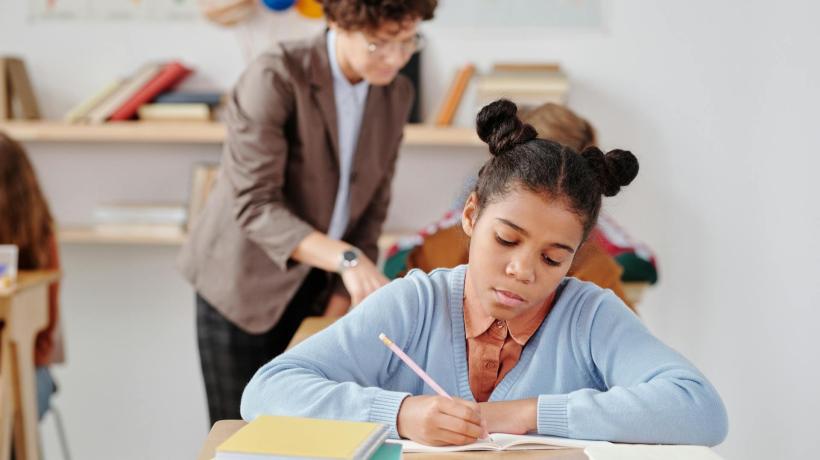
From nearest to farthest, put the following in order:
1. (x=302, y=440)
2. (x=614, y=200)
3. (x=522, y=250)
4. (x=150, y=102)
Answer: (x=302, y=440)
(x=522, y=250)
(x=614, y=200)
(x=150, y=102)

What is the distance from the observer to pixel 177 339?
3.70 meters

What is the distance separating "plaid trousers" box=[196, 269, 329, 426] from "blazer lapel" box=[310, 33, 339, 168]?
0.36m

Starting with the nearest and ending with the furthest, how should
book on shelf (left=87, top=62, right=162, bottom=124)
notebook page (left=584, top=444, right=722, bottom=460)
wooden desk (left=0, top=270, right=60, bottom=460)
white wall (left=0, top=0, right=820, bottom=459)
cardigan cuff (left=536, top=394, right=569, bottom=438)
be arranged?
notebook page (left=584, top=444, right=722, bottom=460), cardigan cuff (left=536, top=394, right=569, bottom=438), wooden desk (left=0, top=270, right=60, bottom=460), white wall (left=0, top=0, right=820, bottom=459), book on shelf (left=87, top=62, right=162, bottom=124)

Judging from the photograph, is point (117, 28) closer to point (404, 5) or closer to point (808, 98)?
point (404, 5)

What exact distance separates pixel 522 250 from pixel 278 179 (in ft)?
3.24

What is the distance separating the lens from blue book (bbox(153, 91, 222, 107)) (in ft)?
11.0

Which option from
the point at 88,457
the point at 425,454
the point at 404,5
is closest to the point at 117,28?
the point at 88,457

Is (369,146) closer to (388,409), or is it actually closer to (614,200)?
(614,200)

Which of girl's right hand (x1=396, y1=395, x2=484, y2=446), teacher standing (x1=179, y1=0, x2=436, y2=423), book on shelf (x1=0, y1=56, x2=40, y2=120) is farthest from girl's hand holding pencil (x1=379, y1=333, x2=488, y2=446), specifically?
book on shelf (x1=0, y1=56, x2=40, y2=120)

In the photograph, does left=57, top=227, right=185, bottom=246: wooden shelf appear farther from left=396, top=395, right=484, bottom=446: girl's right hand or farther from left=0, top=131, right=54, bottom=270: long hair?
left=396, top=395, right=484, bottom=446: girl's right hand

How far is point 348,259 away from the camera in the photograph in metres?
1.93

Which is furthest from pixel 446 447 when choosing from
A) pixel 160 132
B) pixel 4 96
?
pixel 4 96

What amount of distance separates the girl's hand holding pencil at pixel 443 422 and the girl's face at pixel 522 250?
0.17m

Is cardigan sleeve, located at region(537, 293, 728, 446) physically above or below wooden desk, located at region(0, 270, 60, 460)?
above
